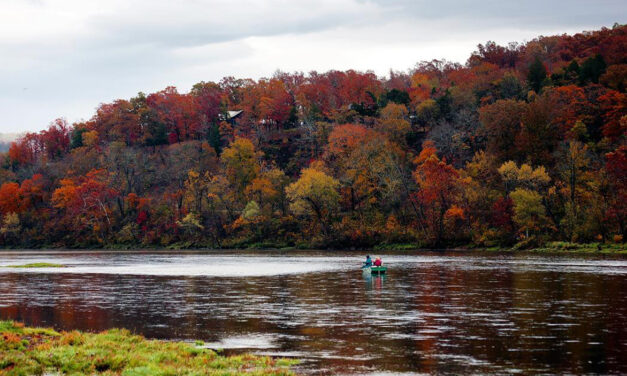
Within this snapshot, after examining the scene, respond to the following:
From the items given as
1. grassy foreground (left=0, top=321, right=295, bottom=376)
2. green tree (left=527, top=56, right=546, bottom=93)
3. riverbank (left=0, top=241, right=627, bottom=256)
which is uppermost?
green tree (left=527, top=56, right=546, bottom=93)

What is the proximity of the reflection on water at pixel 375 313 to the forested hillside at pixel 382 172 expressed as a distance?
43947 millimetres

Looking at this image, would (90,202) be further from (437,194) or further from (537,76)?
(537,76)

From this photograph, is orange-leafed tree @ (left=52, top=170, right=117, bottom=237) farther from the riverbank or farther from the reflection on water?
the reflection on water

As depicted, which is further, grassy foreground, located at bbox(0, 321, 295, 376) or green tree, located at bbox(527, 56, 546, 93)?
green tree, located at bbox(527, 56, 546, 93)

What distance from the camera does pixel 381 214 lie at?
422ft

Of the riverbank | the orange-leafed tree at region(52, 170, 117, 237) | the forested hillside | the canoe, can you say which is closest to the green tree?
the forested hillside

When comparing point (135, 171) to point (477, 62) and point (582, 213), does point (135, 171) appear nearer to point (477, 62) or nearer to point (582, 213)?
point (477, 62)

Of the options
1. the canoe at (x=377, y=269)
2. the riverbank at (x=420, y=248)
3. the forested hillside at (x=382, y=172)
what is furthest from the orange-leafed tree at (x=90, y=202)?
the canoe at (x=377, y=269)

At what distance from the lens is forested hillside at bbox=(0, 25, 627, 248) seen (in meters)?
110

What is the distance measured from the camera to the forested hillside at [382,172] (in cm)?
11000

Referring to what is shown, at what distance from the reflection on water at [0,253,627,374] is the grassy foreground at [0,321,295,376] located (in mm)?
2038

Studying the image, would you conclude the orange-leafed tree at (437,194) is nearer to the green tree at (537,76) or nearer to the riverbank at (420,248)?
the riverbank at (420,248)

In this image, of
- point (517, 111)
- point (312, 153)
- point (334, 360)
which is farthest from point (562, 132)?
point (334, 360)

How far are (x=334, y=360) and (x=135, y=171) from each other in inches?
6298
